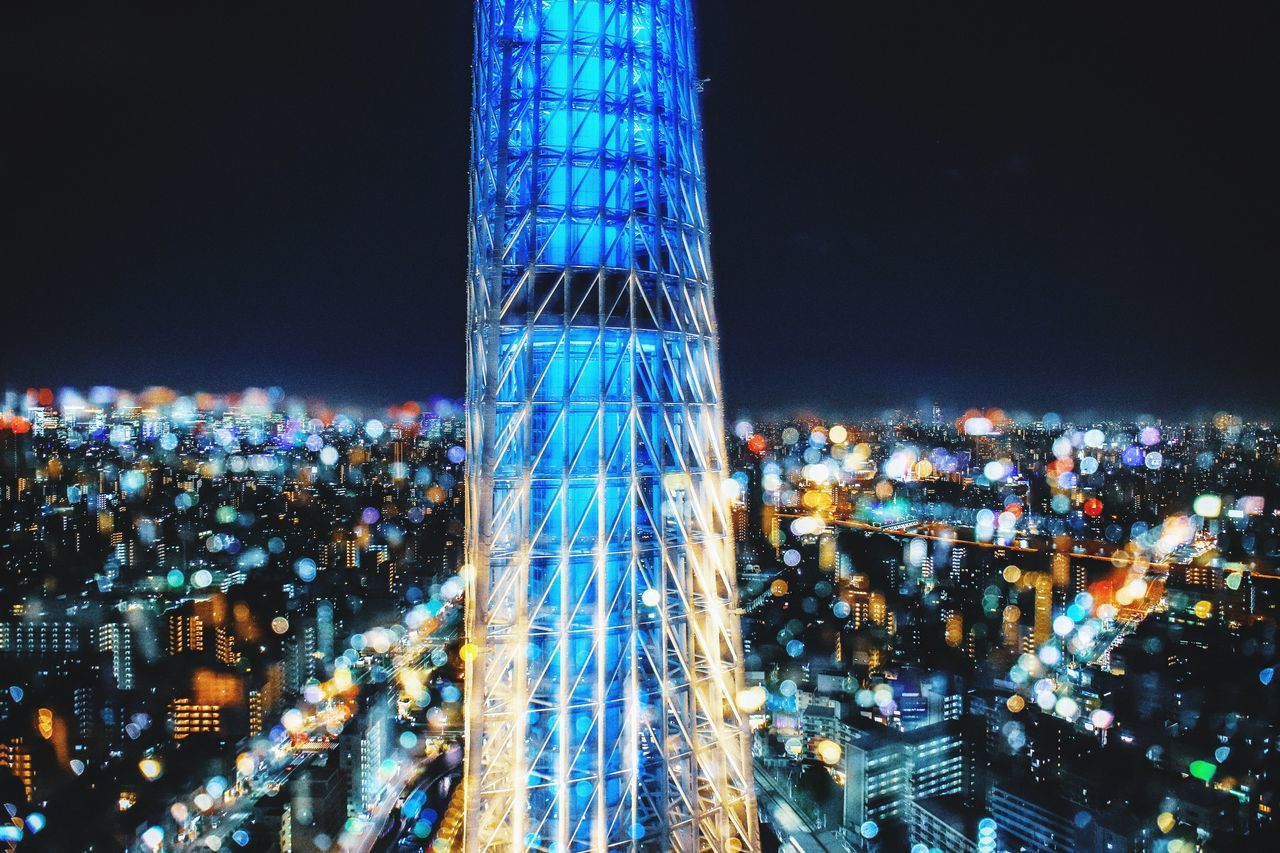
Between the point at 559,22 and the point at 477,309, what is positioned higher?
the point at 559,22

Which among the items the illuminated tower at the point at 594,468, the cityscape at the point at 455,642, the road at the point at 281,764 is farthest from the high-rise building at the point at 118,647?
the illuminated tower at the point at 594,468

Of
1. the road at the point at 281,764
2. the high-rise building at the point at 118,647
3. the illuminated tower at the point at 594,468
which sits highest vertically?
the illuminated tower at the point at 594,468

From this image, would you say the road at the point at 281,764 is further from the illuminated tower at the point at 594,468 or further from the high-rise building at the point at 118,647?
the illuminated tower at the point at 594,468

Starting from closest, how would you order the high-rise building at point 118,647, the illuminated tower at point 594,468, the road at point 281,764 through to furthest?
the illuminated tower at point 594,468, the road at point 281,764, the high-rise building at point 118,647

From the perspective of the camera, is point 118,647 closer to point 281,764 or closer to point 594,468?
point 281,764

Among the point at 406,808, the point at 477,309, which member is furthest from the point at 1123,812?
the point at 477,309

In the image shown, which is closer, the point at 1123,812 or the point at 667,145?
the point at 667,145

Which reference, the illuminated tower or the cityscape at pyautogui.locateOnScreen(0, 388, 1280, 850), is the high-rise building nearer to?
the cityscape at pyautogui.locateOnScreen(0, 388, 1280, 850)

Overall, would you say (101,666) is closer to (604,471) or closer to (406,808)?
(406,808)
